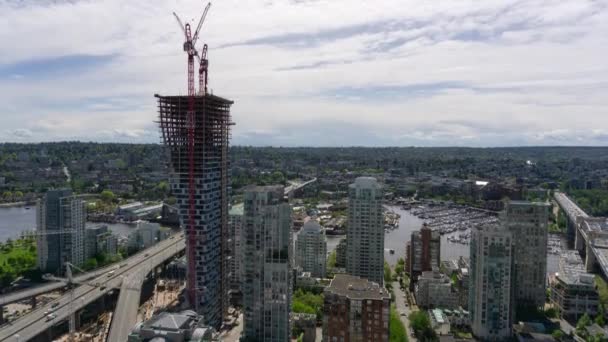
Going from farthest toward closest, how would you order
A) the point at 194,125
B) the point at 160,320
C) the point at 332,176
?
the point at 332,176
the point at 194,125
the point at 160,320

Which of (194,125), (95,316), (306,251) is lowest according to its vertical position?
(95,316)

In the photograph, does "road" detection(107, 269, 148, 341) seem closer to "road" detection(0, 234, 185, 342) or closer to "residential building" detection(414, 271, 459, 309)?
"road" detection(0, 234, 185, 342)

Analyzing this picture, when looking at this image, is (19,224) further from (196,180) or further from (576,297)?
(576,297)

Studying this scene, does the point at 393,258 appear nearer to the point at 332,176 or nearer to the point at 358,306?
the point at 358,306

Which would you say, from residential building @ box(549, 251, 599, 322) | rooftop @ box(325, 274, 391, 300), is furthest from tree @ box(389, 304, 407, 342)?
residential building @ box(549, 251, 599, 322)

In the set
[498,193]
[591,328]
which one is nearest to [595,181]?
[498,193]

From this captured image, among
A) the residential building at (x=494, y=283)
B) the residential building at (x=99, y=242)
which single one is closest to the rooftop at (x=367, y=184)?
the residential building at (x=494, y=283)

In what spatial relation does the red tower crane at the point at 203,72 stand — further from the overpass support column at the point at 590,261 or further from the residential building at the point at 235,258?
the overpass support column at the point at 590,261

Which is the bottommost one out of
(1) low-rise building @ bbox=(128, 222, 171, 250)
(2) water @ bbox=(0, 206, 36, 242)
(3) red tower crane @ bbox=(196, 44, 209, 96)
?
(2) water @ bbox=(0, 206, 36, 242)

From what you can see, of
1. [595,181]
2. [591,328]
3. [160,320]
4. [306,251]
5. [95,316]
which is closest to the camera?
[160,320]
